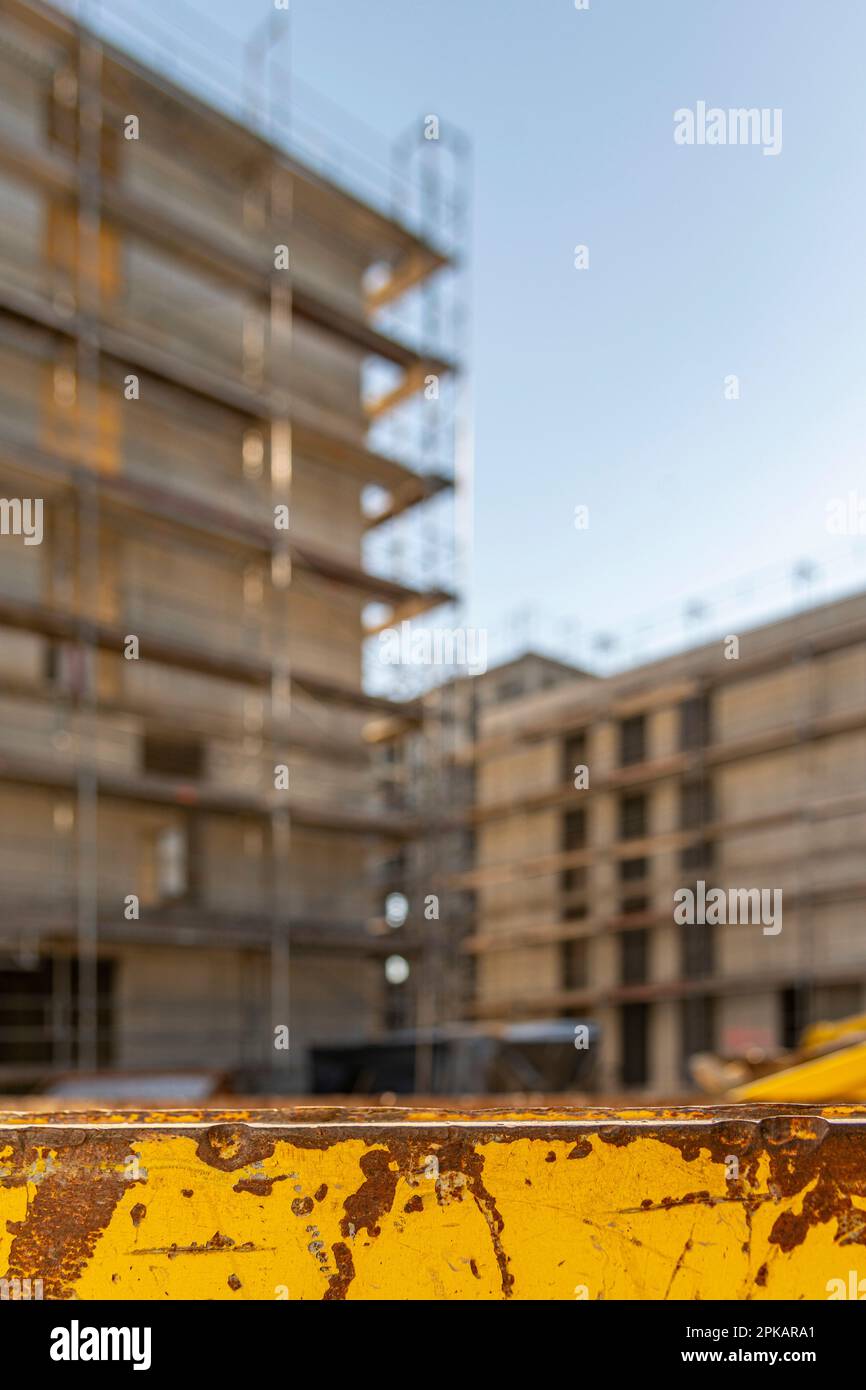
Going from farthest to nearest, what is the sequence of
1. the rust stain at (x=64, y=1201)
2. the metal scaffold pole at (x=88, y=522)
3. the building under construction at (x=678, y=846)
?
the building under construction at (x=678, y=846) → the metal scaffold pole at (x=88, y=522) → the rust stain at (x=64, y=1201)

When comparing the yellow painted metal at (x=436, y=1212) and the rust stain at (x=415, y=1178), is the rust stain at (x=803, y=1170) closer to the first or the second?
the yellow painted metal at (x=436, y=1212)

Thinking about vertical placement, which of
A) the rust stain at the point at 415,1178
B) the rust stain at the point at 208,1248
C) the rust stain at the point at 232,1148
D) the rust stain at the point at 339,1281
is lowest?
the rust stain at the point at 339,1281

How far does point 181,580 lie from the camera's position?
16312 mm

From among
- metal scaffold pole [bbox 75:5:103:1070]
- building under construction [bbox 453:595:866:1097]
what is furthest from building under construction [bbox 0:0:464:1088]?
building under construction [bbox 453:595:866:1097]

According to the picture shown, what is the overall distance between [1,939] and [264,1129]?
44.5 feet

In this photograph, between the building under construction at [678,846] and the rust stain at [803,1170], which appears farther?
the building under construction at [678,846]

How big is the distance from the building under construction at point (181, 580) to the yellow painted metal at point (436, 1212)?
12.9m

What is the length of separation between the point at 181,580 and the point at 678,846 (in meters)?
12.5

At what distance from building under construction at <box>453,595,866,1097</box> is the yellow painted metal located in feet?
59.7

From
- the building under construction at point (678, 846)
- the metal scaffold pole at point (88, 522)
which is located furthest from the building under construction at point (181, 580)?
the building under construction at point (678, 846)

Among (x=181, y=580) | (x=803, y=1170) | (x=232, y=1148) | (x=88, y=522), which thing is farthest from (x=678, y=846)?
(x=232, y=1148)

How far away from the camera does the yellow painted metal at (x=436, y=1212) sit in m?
1.01

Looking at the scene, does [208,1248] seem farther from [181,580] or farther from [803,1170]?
[181,580]
